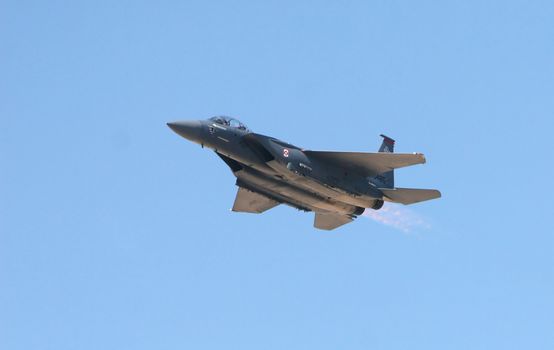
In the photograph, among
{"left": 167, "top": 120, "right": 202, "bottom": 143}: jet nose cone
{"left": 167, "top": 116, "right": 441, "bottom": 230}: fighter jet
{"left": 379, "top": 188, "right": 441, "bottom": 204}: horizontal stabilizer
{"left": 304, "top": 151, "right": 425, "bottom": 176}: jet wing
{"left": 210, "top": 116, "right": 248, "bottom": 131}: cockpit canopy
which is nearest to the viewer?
{"left": 167, "top": 120, "right": 202, "bottom": 143}: jet nose cone

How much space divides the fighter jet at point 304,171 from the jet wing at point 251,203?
78 cm

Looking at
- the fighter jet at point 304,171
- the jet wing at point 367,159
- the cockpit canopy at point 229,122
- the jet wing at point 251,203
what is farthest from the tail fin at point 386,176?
the cockpit canopy at point 229,122

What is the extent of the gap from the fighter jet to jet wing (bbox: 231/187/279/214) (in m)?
0.78

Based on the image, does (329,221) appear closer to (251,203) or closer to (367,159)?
(251,203)

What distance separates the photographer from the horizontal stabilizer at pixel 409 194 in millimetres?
47938

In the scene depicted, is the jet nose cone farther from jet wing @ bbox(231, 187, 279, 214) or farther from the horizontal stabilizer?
the horizontal stabilizer

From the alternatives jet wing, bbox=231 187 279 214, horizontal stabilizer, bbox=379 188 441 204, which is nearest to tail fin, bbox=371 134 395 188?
horizontal stabilizer, bbox=379 188 441 204

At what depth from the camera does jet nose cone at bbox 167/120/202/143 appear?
44.4 metres

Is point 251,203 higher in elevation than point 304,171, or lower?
lower

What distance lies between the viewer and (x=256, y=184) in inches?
1854

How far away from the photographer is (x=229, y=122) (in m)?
45.5

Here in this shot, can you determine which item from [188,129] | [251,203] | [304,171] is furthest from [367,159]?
[188,129]

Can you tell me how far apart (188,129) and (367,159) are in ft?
26.7

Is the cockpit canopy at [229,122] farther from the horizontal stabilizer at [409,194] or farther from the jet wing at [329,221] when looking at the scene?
the jet wing at [329,221]
